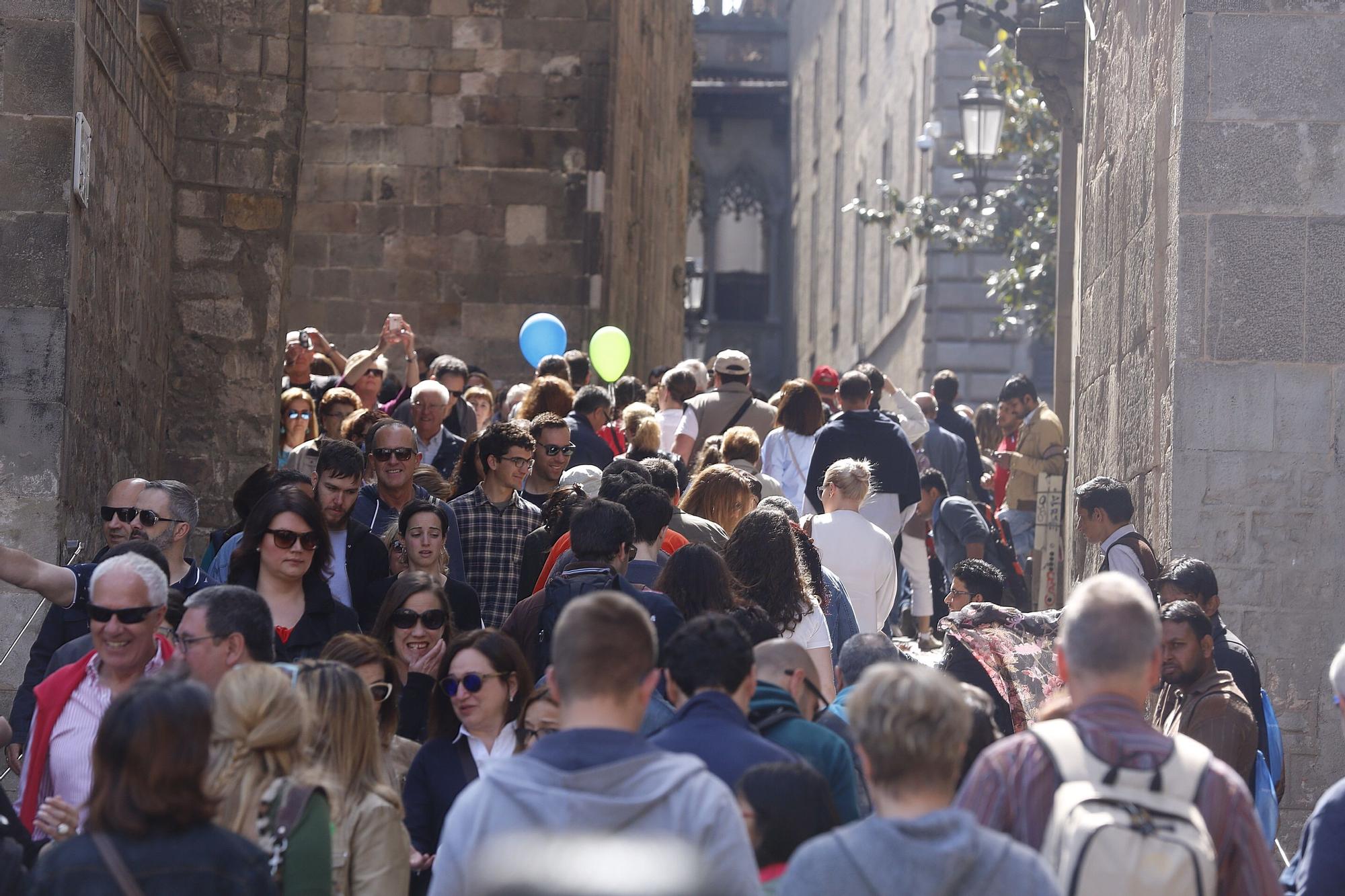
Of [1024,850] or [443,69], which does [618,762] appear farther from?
[443,69]

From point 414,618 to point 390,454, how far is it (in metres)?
1.97

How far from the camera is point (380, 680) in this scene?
6023mm

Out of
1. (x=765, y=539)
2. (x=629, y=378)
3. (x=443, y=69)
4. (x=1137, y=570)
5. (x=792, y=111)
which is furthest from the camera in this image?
(x=792, y=111)

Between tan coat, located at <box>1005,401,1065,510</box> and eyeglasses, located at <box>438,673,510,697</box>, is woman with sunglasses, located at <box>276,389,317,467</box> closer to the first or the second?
tan coat, located at <box>1005,401,1065,510</box>

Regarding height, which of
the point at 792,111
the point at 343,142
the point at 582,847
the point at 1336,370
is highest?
the point at 792,111

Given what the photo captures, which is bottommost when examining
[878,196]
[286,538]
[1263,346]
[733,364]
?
[286,538]

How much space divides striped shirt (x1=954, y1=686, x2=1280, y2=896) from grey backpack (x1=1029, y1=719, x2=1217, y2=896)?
2 centimetres

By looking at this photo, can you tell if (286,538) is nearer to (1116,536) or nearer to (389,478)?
(389,478)

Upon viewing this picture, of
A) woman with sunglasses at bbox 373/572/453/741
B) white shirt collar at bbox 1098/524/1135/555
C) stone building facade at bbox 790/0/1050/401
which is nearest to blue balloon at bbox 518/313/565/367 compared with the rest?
white shirt collar at bbox 1098/524/1135/555

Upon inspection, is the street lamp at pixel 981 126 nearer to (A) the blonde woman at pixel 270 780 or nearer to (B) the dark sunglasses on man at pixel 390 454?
(B) the dark sunglasses on man at pixel 390 454

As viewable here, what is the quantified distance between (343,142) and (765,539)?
12.8m

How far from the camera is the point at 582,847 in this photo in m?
3.82

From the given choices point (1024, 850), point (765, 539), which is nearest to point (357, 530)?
point (765, 539)

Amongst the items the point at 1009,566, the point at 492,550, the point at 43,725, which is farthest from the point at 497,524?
the point at 1009,566
